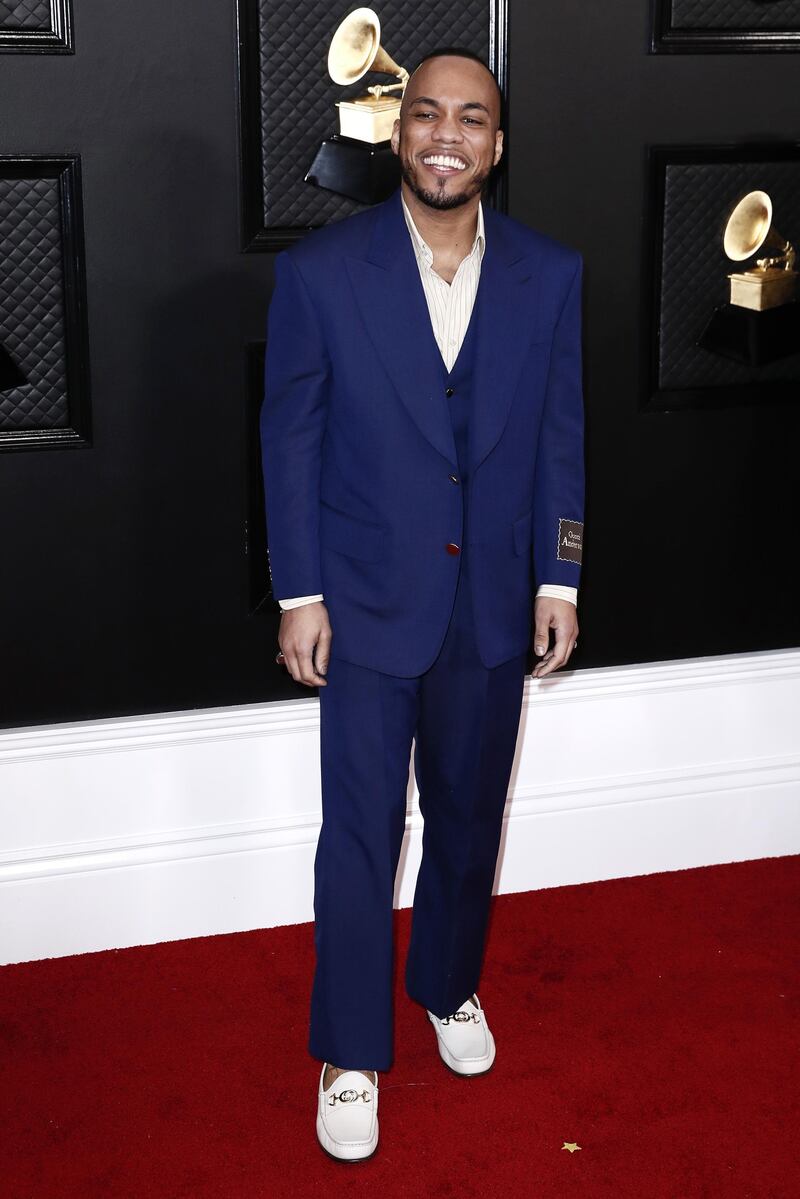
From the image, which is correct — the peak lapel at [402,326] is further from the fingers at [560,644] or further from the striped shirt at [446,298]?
the fingers at [560,644]

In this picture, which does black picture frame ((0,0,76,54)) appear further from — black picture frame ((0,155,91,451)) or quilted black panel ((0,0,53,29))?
black picture frame ((0,155,91,451))

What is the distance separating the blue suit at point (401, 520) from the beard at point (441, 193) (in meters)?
0.08

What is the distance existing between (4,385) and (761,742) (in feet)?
6.47

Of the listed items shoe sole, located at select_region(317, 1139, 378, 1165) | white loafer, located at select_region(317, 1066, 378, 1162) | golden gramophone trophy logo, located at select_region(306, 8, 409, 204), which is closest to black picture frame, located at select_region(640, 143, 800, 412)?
golden gramophone trophy logo, located at select_region(306, 8, 409, 204)

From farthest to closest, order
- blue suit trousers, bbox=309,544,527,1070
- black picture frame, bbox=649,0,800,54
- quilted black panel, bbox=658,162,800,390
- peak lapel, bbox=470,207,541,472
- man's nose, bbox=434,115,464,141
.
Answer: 1. quilted black panel, bbox=658,162,800,390
2. black picture frame, bbox=649,0,800,54
3. blue suit trousers, bbox=309,544,527,1070
4. peak lapel, bbox=470,207,541,472
5. man's nose, bbox=434,115,464,141

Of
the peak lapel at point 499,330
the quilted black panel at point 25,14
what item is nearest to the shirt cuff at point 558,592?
the peak lapel at point 499,330

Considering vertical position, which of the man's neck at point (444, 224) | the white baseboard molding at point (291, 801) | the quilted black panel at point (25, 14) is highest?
the quilted black panel at point (25, 14)

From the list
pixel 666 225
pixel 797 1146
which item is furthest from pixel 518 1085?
pixel 666 225

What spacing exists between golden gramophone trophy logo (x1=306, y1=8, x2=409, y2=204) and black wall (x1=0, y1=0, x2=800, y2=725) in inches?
7.6

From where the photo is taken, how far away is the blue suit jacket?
91.0 inches

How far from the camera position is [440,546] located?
2396mm

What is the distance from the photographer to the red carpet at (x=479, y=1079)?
2.49 m

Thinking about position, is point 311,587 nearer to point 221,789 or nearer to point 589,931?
point 221,789

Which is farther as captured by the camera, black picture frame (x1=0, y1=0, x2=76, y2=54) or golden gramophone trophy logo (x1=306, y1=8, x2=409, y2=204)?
golden gramophone trophy logo (x1=306, y1=8, x2=409, y2=204)
